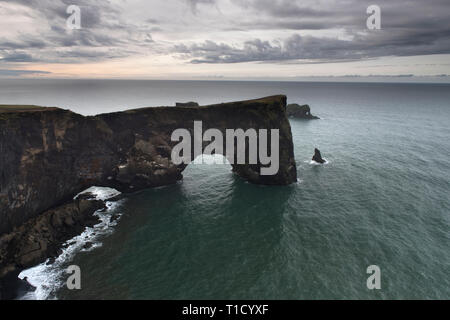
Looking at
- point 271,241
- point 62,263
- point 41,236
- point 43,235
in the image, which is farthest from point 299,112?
point 62,263

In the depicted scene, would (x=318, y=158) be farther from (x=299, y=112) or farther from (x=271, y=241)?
(x=299, y=112)

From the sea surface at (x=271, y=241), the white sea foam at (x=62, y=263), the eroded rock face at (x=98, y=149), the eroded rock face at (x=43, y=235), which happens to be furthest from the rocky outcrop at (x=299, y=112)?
the eroded rock face at (x=43, y=235)

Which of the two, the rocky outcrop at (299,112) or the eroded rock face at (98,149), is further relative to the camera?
the rocky outcrop at (299,112)

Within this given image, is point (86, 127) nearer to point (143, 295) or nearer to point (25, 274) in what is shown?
point (25, 274)

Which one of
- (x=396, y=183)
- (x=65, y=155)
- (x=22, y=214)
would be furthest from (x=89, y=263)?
(x=396, y=183)

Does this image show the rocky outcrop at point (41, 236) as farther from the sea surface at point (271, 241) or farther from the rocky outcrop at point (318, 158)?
the rocky outcrop at point (318, 158)

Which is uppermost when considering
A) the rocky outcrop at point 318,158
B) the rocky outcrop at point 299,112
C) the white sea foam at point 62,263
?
the rocky outcrop at point 299,112

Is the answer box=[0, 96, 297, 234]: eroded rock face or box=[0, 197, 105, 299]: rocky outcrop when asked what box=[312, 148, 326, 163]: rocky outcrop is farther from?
box=[0, 197, 105, 299]: rocky outcrop
